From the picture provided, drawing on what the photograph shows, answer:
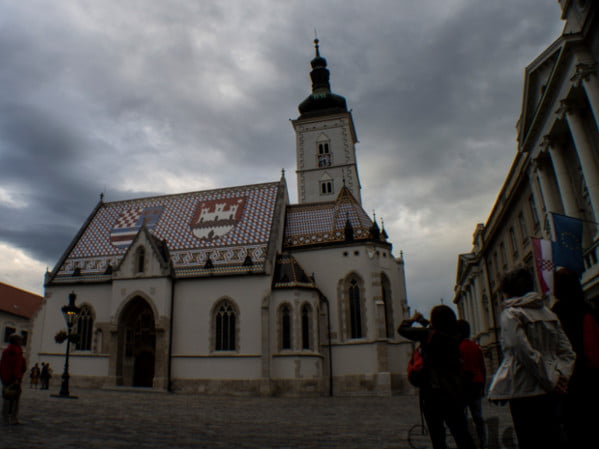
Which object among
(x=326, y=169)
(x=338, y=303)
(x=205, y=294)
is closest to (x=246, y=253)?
(x=205, y=294)

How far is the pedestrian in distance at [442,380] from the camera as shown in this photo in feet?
16.1

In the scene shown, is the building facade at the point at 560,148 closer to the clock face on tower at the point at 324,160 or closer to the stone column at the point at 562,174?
the stone column at the point at 562,174

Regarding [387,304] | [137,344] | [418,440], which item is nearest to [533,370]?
[418,440]

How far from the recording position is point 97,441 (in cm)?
782

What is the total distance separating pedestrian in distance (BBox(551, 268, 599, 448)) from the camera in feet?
14.4

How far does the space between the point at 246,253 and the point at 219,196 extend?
24.6 ft

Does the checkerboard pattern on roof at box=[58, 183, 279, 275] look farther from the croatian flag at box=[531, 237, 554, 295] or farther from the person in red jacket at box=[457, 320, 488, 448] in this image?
the person in red jacket at box=[457, 320, 488, 448]

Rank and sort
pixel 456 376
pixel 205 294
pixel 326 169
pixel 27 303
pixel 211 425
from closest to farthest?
pixel 456 376
pixel 211 425
pixel 205 294
pixel 326 169
pixel 27 303

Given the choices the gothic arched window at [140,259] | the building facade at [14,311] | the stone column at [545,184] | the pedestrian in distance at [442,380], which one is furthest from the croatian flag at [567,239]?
the building facade at [14,311]

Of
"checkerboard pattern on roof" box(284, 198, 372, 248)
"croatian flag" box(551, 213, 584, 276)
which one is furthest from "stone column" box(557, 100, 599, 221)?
"checkerboard pattern on roof" box(284, 198, 372, 248)

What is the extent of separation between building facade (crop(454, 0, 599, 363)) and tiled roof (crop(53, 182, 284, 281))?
1580cm

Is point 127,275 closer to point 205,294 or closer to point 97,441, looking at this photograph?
point 205,294

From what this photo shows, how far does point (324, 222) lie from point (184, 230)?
1042 centimetres

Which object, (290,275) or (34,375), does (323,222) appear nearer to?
(290,275)
